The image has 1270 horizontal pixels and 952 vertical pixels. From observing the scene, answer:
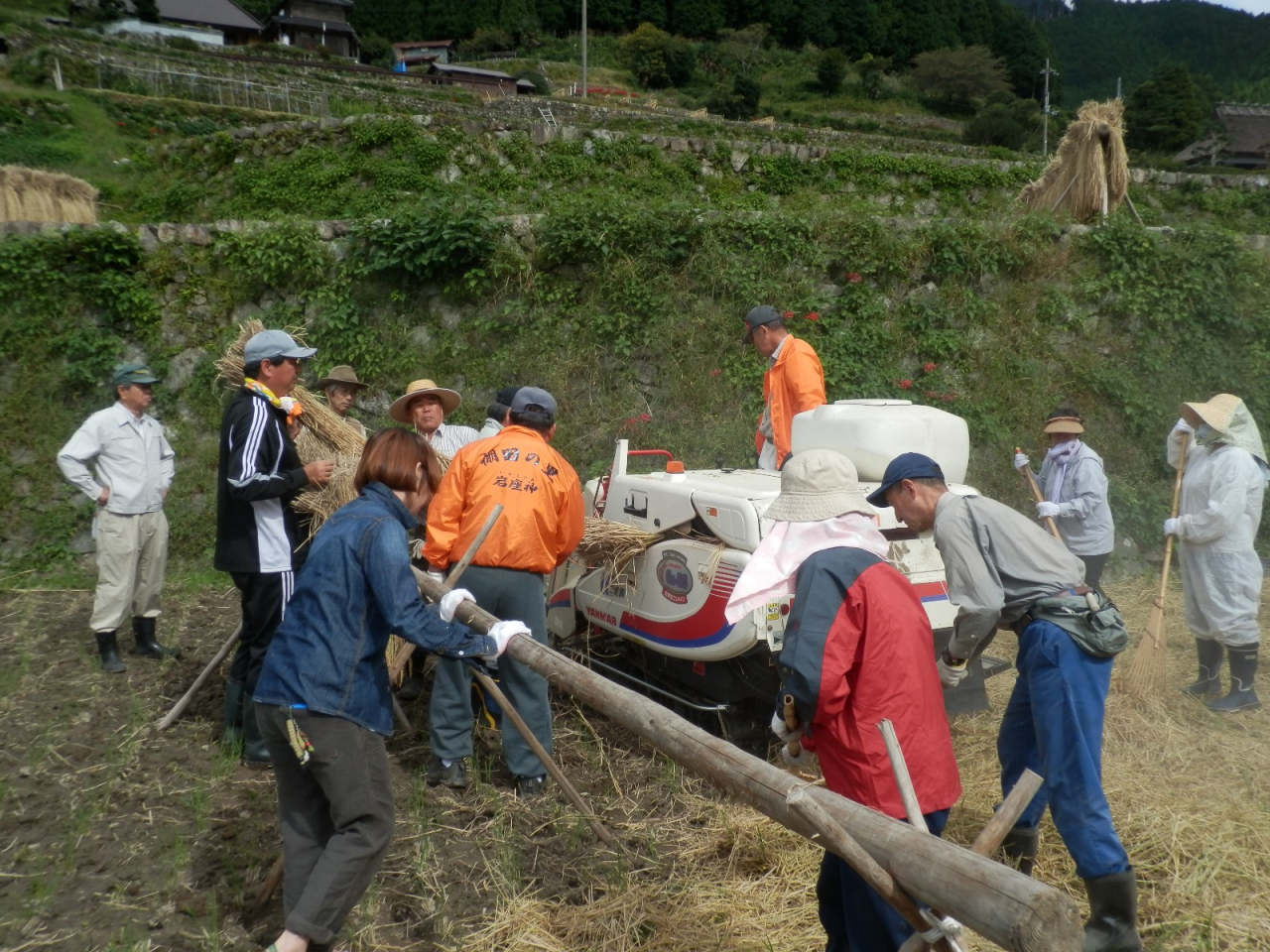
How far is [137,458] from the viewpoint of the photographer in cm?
595

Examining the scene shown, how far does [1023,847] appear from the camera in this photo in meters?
3.56

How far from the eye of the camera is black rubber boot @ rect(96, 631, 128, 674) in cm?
581

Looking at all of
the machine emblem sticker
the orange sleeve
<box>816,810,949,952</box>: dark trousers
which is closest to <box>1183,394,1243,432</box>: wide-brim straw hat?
the machine emblem sticker

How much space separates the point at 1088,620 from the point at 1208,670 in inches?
133

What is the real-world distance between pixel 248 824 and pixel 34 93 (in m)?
27.3

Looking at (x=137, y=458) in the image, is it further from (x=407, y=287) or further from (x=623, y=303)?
(x=623, y=303)

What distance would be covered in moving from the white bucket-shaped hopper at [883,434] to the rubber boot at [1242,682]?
2.07 meters

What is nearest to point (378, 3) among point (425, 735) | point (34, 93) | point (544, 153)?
point (34, 93)

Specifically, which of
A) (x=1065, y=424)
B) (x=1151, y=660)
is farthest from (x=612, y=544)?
(x=1151, y=660)

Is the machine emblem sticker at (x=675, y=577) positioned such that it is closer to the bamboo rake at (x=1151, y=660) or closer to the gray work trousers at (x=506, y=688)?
the gray work trousers at (x=506, y=688)

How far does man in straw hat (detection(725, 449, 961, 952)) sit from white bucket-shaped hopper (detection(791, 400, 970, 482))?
1998 millimetres

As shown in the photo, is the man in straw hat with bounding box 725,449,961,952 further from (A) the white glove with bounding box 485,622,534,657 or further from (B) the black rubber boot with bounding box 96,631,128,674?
(B) the black rubber boot with bounding box 96,631,128,674

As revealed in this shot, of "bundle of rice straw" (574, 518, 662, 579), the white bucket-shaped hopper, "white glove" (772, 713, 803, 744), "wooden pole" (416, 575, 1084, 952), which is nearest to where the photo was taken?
"wooden pole" (416, 575, 1084, 952)

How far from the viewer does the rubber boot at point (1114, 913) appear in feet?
9.96
